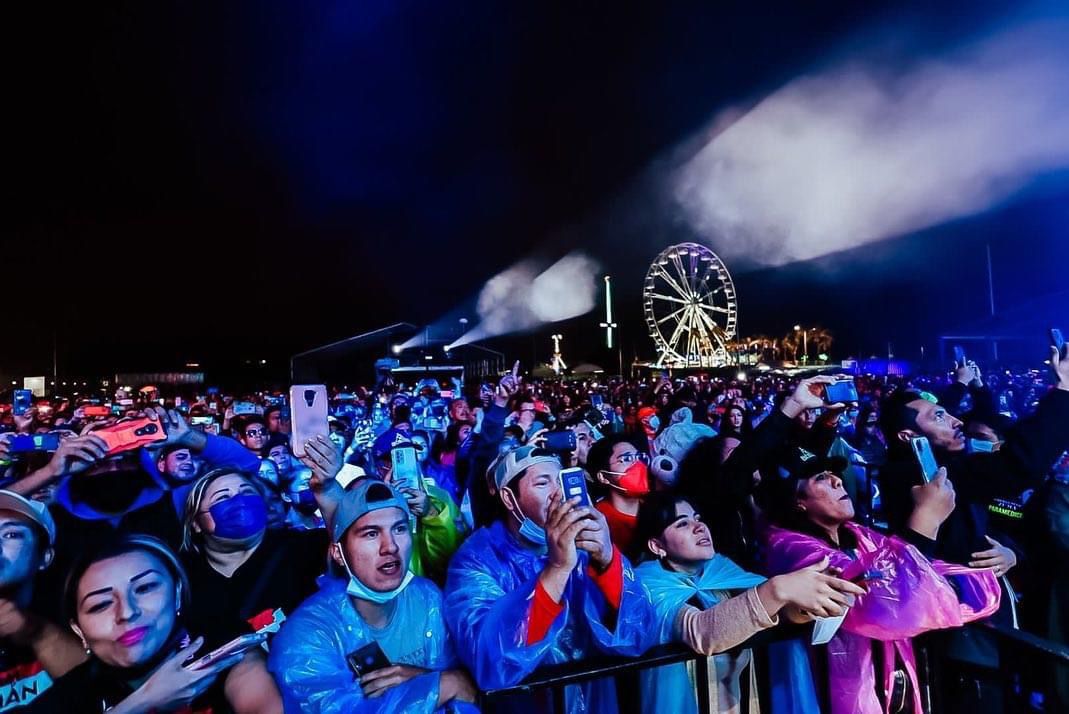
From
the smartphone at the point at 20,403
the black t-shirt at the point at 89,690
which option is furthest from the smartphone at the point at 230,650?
the smartphone at the point at 20,403

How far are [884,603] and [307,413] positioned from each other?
7.74 ft

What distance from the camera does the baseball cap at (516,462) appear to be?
252 cm

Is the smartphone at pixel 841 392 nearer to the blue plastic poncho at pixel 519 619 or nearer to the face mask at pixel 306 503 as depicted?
the blue plastic poncho at pixel 519 619

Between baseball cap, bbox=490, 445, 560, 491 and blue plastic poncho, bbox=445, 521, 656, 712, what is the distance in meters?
0.19

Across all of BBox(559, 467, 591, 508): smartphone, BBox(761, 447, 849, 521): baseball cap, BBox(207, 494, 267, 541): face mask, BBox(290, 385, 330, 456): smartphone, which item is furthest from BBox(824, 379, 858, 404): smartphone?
BBox(207, 494, 267, 541): face mask

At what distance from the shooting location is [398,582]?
209cm

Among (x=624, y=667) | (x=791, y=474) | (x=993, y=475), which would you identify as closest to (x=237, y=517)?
(x=624, y=667)

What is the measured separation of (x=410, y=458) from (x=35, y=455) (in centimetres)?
180

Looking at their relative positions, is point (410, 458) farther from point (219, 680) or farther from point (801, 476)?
point (801, 476)

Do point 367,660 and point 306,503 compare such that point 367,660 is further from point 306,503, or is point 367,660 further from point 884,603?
point 306,503

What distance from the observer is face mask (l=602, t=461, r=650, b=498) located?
3.16m

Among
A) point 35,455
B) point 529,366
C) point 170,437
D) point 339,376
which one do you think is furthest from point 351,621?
point 529,366

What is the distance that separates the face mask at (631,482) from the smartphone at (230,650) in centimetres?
178

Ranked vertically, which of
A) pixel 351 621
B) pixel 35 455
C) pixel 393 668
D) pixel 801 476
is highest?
pixel 35 455
